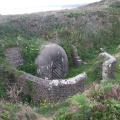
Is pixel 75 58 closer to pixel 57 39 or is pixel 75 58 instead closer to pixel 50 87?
pixel 57 39

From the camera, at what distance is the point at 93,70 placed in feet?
101

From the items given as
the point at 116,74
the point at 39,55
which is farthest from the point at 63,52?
the point at 116,74

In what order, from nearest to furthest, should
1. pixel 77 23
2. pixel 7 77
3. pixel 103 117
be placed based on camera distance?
pixel 103 117 → pixel 7 77 → pixel 77 23

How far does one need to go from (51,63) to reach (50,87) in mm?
4555

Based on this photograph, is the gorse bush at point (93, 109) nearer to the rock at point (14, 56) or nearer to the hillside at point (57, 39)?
the hillside at point (57, 39)

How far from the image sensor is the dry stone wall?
85.3 ft

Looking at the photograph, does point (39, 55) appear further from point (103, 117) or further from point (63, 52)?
point (103, 117)

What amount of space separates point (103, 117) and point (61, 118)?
154 cm

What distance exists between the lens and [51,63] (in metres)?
30.6

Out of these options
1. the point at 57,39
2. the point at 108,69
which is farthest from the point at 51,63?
the point at 57,39

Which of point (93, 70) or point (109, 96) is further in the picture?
point (93, 70)

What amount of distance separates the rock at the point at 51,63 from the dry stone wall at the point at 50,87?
326 cm

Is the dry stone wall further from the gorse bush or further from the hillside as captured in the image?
the gorse bush

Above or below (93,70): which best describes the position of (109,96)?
above
